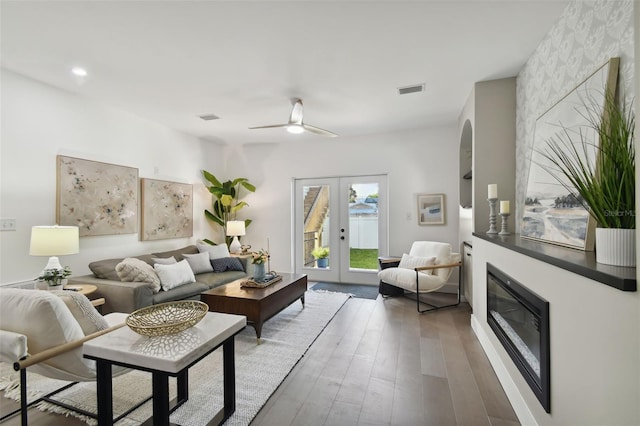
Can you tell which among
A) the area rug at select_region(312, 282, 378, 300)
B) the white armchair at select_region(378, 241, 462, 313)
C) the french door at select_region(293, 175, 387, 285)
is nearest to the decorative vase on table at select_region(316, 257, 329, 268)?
the french door at select_region(293, 175, 387, 285)

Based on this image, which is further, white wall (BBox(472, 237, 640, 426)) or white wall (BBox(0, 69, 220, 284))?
white wall (BBox(0, 69, 220, 284))

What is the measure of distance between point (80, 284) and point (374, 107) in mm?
3965

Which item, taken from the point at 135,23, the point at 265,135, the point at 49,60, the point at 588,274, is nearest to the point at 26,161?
the point at 49,60

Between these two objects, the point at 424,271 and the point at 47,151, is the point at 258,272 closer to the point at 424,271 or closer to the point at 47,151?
the point at 424,271

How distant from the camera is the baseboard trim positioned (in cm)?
172

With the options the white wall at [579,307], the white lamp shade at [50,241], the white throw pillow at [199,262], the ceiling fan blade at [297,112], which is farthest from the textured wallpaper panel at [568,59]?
the white lamp shade at [50,241]

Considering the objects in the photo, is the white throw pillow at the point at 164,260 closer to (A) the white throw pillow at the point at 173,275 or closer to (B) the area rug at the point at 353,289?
(A) the white throw pillow at the point at 173,275

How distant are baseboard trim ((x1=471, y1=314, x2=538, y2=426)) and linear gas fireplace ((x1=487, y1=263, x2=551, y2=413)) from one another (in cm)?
17

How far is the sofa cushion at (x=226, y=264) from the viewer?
435cm

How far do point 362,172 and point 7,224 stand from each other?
15.0 ft

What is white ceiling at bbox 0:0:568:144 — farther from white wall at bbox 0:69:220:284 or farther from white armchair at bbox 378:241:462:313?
white armchair at bbox 378:241:462:313

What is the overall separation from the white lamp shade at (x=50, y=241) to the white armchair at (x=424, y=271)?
358cm

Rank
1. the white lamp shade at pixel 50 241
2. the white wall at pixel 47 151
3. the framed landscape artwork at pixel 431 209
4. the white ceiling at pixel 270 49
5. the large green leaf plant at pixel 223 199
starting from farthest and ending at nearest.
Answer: the large green leaf plant at pixel 223 199, the framed landscape artwork at pixel 431 209, the white wall at pixel 47 151, the white lamp shade at pixel 50 241, the white ceiling at pixel 270 49

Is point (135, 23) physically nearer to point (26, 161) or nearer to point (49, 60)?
point (49, 60)
